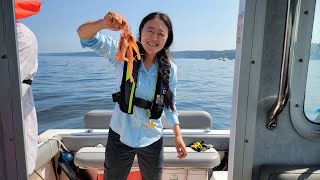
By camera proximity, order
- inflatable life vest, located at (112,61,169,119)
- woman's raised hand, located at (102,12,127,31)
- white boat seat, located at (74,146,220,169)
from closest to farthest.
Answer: woman's raised hand, located at (102,12,127,31) < inflatable life vest, located at (112,61,169,119) < white boat seat, located at (74,146,220,169)

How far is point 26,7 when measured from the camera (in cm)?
184

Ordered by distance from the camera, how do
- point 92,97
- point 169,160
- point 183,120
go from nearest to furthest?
point 169,160 → point 183,120 → point 92,97

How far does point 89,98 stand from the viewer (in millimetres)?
10203

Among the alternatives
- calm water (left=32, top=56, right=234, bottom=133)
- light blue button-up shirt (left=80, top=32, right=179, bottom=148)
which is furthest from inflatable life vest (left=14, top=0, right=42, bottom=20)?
calm water (left=32, top=56, right=234, bottom=133)

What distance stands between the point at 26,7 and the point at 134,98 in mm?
974

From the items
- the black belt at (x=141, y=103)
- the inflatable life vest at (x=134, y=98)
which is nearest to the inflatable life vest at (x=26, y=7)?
the inflatable life vest at (x=134, y=98)

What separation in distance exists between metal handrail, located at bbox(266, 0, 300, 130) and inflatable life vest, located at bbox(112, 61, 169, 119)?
777 millimetres

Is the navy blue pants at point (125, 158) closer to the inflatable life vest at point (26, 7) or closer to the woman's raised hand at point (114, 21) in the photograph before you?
the woman's raised hand at point (114, 21)

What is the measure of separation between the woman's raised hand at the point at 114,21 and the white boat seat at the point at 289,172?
47.0 inches

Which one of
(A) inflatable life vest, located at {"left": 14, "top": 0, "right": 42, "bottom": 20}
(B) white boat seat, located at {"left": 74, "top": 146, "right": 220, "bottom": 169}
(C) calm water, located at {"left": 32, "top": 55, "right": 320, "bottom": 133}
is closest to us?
(A) inflatable life vest, located at {"left": 14, "top": 0, "right": 42, "bottom": 20}

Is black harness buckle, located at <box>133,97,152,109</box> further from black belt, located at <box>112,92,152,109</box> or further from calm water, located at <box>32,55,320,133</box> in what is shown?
calm water, located at <box>32,55,320,133</box>

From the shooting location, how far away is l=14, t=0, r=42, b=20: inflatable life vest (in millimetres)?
1790

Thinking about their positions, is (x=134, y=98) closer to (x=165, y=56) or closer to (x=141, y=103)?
(x=141, y=103)

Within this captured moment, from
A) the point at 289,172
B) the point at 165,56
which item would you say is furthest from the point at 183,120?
the point at 289,172
